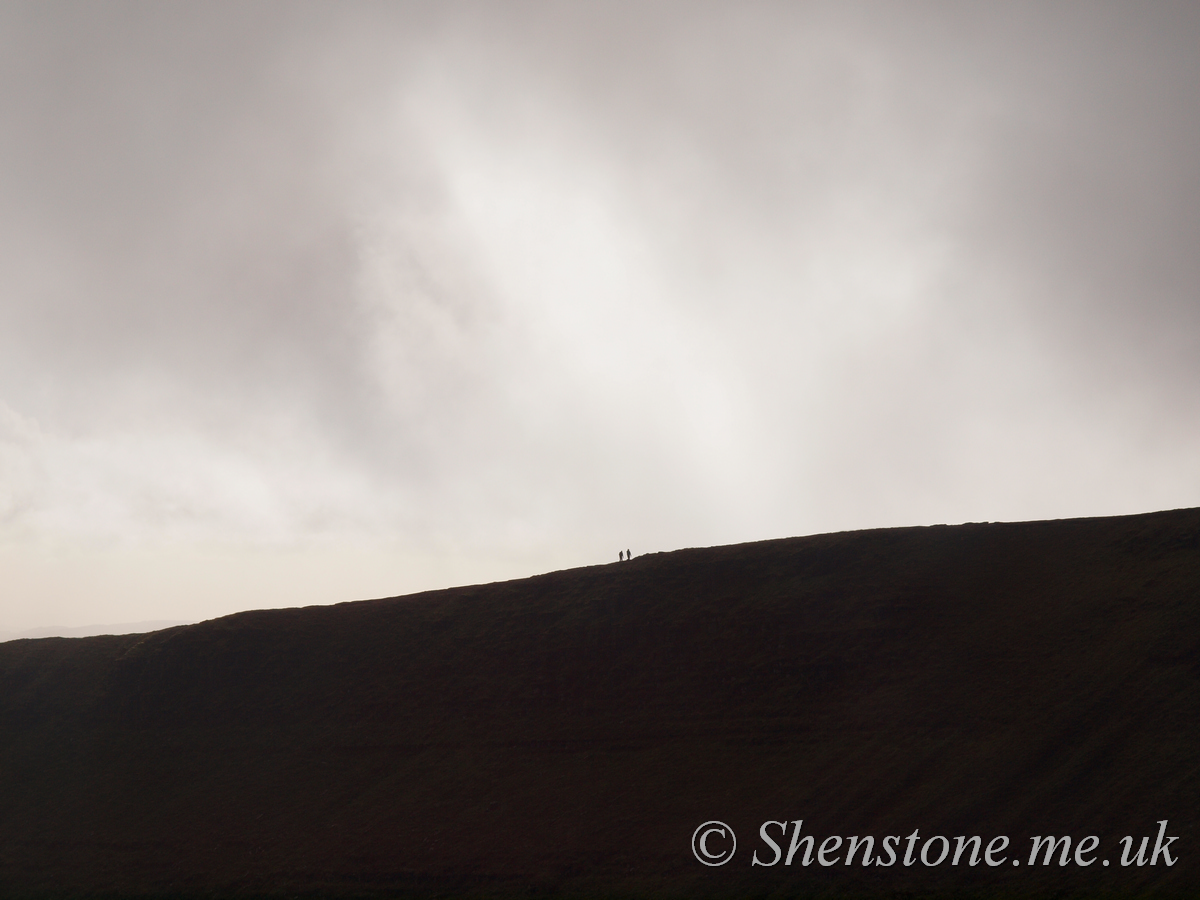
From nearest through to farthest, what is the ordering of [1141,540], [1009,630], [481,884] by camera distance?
[481,884] < [1009,630] < [1141,540]

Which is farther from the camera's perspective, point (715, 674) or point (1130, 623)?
point (715, 674)

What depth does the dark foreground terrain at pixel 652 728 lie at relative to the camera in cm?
3156

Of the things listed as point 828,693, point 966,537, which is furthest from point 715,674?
point 966,537

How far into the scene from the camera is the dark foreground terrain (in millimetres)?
31562

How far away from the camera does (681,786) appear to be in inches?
1430

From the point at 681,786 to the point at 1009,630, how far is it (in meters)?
17.7

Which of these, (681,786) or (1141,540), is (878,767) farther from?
(1141,540)

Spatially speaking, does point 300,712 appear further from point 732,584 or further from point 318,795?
point 732,584

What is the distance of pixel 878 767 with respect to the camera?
34719 mm

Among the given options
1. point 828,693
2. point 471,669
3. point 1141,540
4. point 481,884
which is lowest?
point 481,884

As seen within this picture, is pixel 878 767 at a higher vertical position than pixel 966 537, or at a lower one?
lower

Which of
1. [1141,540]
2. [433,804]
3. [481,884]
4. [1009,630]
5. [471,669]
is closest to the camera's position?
[481,884]

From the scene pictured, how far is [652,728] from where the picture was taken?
133ft

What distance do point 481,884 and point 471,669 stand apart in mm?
15452
